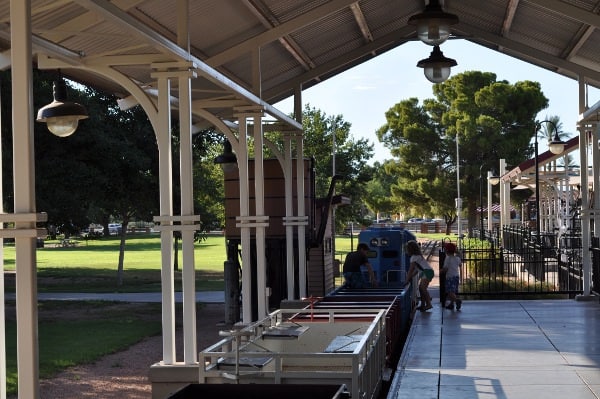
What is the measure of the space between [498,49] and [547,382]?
42.9 ft

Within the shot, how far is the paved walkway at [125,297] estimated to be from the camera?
32188mm

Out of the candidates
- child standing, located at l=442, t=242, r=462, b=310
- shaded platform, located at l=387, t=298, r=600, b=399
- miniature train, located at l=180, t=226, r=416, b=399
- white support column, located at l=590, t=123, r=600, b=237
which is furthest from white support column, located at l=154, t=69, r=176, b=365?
white support column, located at l=590, t=123, r=600, b=237

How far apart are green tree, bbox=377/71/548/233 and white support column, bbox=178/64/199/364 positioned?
57973 millimetres

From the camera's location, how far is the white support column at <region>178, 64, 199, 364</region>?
11.9 m

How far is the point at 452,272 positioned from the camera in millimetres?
19391

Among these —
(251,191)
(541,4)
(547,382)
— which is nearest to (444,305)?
(251,191)

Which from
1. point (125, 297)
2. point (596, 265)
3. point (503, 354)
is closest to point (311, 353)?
point (503, 354)

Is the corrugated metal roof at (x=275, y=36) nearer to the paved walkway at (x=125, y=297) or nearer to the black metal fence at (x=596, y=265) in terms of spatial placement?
the black metal fence at (x=596, y=265)

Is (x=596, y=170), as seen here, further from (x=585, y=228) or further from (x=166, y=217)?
(x=166, y=217)

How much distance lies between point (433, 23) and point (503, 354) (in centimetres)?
599

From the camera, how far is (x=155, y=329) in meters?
24.3

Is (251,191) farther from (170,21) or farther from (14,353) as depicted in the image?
(170,21)

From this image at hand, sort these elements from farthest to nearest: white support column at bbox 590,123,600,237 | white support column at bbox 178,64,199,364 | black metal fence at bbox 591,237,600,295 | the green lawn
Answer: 1. the green lawn
2. black metal fence at bbox 591,237,600,295
3. white support column at bbox 590,123,600,237
4. white support column at bbox 178,64,199,364

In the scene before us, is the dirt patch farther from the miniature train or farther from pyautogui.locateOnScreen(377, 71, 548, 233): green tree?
pyautogui.locateOnScreen(377, 71, 548, 233): green tree
